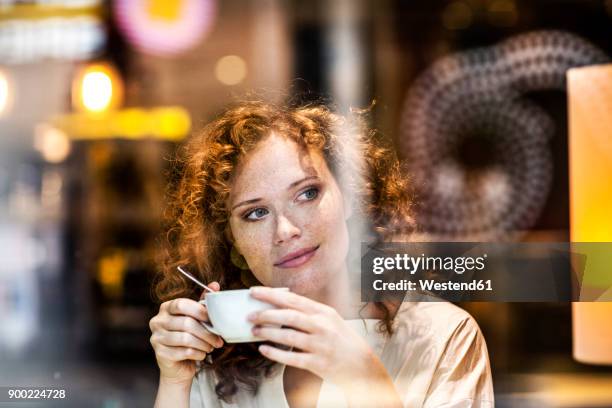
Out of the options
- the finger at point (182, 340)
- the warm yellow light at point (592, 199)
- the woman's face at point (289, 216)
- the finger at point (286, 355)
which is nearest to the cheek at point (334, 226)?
the woman's face at point (289, 216)

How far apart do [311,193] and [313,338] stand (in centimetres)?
30

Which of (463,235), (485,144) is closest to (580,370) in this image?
(463,235)

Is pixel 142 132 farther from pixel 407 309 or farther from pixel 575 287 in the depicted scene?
pixel 575 287

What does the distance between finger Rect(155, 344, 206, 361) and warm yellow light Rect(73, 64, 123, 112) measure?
579mm

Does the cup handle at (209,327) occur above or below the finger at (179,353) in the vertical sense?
above

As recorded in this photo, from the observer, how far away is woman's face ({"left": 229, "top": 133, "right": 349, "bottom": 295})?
1771 mm

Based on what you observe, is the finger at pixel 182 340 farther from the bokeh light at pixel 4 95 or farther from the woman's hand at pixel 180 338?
the bokeh light at pixel 4 95

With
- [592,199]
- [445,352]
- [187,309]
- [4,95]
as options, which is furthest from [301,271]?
[4,95]

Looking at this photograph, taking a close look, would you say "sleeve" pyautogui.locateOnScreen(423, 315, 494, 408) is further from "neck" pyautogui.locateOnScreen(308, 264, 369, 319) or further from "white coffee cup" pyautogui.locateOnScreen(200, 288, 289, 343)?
"white coffee cup" pyautogui.locateOnScreen(200, 288, 289, 343)

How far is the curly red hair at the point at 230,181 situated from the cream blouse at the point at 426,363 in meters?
0.03

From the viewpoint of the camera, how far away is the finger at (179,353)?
1806 mm

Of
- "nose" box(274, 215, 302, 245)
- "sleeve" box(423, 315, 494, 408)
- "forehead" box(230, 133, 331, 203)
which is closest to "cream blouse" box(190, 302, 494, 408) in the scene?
"sleeve" box(423, 315, 494, 408)

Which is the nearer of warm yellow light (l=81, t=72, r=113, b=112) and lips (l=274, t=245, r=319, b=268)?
lips (l=274, t=245, r=319, b=268)

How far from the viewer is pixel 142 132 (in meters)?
1.94
